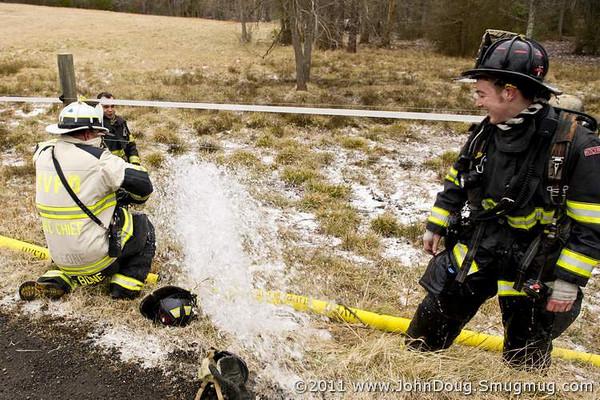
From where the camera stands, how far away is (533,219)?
7.45 feet

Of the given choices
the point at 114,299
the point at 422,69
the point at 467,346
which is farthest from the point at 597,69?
the point at 114,299

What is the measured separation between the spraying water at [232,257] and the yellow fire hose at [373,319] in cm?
10

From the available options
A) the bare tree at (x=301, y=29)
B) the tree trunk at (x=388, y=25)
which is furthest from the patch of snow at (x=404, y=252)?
the tree trunk at (x=388, y=25)

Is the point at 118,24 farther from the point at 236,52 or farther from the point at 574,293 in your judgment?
the point at 574,293

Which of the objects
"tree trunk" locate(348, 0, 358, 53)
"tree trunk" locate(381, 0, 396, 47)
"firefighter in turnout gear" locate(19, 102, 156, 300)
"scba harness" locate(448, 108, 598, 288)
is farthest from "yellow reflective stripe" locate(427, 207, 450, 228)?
"tree trunk" locate(381, 0, 396, 47)

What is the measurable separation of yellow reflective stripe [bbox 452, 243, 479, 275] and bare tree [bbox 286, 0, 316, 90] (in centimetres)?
917

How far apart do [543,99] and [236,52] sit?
21.5 metres

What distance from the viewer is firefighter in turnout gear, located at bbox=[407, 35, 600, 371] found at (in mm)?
2090

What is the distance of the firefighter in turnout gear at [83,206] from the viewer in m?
3.22

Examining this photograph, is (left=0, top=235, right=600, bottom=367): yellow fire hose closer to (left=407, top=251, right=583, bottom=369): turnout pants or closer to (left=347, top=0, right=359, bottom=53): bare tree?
(left=407, top=251, right=583, bottom=369): turnout pants

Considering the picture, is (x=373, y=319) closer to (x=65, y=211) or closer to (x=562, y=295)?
(x=562, y=295)

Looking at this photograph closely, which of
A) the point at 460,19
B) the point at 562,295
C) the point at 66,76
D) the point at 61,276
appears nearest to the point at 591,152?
the point at 562,295

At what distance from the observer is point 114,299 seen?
352cm

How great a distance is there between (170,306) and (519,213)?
7.54ft
